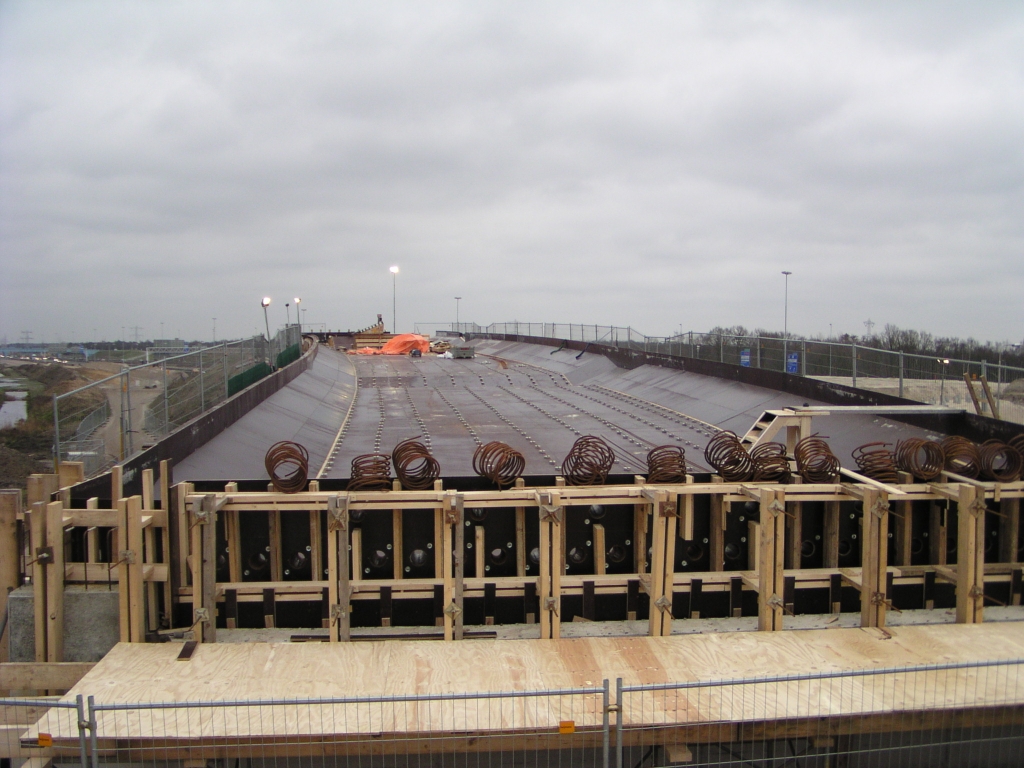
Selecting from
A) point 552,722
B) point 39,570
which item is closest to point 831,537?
point 552,722

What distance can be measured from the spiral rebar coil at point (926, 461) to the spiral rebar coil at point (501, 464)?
492 cm

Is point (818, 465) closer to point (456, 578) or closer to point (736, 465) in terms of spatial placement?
point (736, 465)

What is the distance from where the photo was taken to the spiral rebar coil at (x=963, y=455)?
31.1 feet

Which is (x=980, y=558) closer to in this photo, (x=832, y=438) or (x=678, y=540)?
(x=678, y=540)

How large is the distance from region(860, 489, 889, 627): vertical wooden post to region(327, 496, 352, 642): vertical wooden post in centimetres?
567

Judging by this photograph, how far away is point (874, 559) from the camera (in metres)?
8.12

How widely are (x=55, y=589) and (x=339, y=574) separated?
2963 millimetres

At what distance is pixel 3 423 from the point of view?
47.7 metres

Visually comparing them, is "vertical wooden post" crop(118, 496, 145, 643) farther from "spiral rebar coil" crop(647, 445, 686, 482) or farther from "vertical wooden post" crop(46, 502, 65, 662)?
"spiral rebar coil" crop(647, 445, 686, 482)

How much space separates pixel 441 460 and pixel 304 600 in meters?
5.22

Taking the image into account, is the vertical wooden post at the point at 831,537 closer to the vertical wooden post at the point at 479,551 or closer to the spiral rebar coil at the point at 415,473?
the vertical wooden post at the point at 479,551

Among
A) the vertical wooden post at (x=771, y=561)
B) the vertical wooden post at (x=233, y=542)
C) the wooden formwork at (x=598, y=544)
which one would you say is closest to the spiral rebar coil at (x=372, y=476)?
the wooden formwork at (x=598, y=544)

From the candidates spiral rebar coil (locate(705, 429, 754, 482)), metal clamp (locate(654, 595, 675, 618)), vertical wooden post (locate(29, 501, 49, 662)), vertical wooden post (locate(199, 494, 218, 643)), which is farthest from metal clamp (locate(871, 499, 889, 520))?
vertical wooden post (locate(29, 501, 49, 662))

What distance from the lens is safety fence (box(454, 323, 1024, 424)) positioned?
46.9 feet
